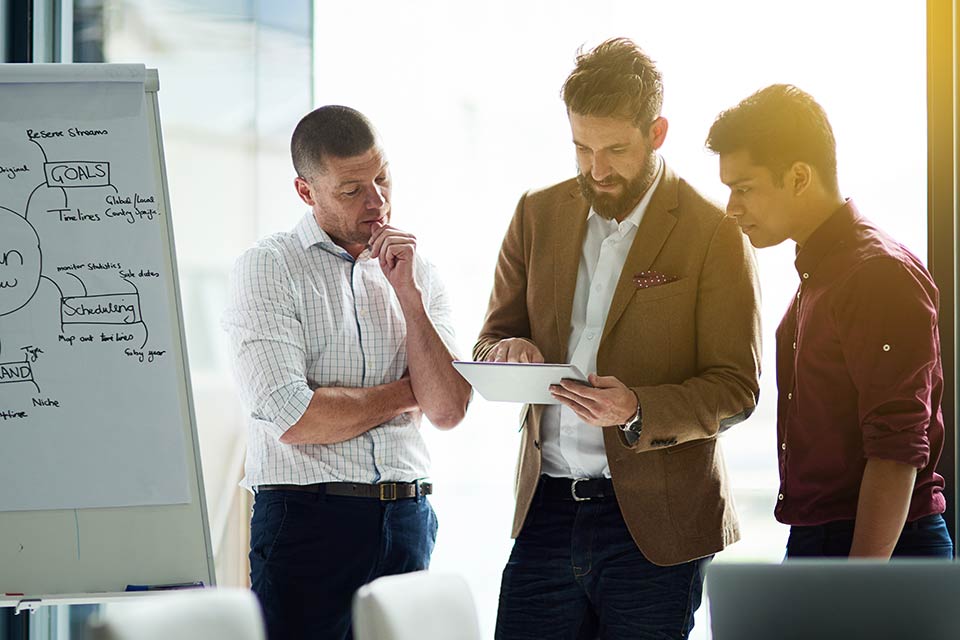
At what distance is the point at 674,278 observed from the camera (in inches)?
93.5

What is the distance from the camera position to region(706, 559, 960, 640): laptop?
54.9 inches

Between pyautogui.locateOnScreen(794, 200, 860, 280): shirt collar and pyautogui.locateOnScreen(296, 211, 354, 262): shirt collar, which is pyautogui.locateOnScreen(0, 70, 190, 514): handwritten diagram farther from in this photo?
pyautogui.locateOnScreen(794, 200, 860, 280): shirt collar

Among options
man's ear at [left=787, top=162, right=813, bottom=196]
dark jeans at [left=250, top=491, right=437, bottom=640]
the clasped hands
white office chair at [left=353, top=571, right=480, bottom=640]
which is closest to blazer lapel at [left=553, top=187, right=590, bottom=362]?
the clasped hands

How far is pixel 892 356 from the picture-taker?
205 cm

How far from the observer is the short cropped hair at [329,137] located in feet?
8.50

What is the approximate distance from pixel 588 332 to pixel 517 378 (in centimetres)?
36

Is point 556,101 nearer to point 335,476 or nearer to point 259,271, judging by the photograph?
point 259,271

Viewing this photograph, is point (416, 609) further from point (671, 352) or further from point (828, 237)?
point (828, 237)

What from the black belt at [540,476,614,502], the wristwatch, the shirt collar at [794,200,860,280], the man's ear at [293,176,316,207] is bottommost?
the black belt at [540,476,614,502]

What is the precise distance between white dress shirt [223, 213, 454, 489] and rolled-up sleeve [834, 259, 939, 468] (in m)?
1.04

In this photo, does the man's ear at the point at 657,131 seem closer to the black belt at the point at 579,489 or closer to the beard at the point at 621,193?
the beard at the point at 621,193

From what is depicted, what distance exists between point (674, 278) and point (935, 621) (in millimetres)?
1122

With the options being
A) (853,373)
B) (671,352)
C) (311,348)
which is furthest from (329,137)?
(853,373)

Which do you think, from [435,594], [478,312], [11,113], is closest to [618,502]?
[435,594]
